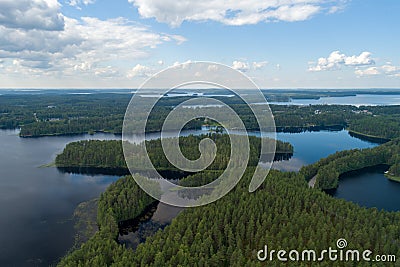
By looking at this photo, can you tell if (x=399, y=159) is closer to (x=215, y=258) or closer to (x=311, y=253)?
(x=311, y=253)

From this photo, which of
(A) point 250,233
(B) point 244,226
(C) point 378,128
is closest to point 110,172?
(B) point 244,226

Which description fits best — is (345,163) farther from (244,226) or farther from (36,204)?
(36,204)

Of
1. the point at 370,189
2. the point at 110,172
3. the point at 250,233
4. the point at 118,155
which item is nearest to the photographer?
the point at 250,233

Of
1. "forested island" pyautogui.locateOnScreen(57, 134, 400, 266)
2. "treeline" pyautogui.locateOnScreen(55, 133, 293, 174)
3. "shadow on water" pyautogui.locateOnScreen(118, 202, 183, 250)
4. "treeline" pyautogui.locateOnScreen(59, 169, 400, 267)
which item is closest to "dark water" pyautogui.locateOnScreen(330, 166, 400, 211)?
"forested island" pyautogui.locateOnScreen(57, 134, 400, 266)

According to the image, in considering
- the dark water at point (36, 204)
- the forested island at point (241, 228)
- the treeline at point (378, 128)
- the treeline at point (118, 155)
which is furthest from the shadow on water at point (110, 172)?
the treeline at point (378, 128)

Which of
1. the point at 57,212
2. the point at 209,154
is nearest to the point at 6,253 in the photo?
the point at 57,212

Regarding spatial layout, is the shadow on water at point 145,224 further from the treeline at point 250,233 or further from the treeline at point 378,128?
the treeline at point 378,128
